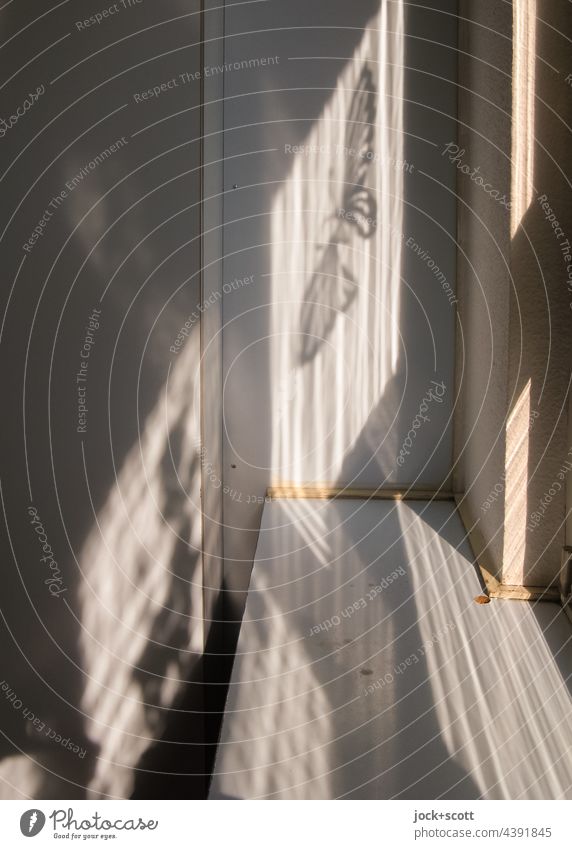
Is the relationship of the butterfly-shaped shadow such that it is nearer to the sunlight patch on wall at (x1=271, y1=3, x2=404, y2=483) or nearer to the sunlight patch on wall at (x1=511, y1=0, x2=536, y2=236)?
the sunlight patch on wall at (x1=271, y1=3, x2=404, y2=483)

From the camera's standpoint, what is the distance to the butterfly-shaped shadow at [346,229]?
1755 mm

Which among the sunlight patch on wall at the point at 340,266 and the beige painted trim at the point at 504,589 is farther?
the sunlight patch on wall at the point at 340,266

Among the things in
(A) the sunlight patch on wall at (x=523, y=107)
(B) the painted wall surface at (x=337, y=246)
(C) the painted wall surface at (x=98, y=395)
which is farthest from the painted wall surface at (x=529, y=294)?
(C) the painted wall surface at (x=98, y=395)

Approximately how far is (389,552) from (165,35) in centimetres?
86

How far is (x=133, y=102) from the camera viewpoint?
1.35 metres

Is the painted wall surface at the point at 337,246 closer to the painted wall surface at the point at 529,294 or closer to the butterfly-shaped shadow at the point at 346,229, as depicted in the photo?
the butterfly-shaped shadow at the point at 346,229

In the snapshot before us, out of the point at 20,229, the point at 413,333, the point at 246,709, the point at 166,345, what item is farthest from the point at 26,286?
the point at 413,333

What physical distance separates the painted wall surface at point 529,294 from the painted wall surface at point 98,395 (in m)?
0.49

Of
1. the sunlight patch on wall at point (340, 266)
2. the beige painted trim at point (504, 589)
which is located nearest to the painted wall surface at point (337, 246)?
the sunlight patch on wall at point (340, 266)

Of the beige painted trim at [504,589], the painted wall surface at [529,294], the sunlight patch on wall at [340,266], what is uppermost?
the sunlight patch on wall at [340,266]

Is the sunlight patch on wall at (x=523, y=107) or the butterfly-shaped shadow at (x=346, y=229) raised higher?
the butterfly-shaped shadow at (x=346, y=229)

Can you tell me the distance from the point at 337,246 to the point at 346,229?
37mm

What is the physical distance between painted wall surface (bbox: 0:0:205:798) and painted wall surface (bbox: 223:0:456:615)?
310 millimetres

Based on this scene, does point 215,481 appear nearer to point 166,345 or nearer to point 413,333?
point 166,345
